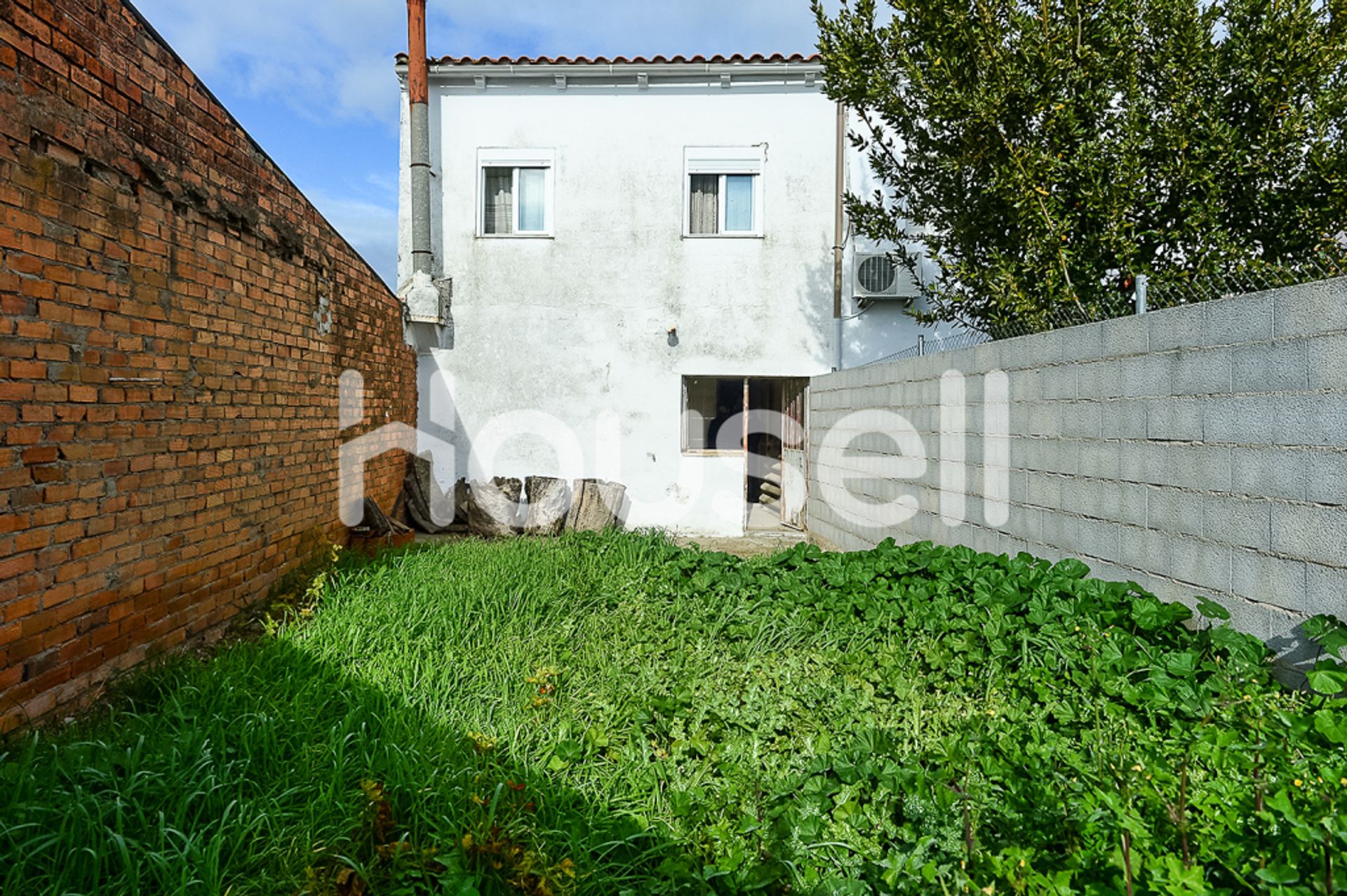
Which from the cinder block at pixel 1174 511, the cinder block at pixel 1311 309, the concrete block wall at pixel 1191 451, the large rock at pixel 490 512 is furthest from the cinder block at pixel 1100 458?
the large rock at pixel 490 512

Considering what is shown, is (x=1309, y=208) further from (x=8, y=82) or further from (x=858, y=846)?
(x=8, y=82)

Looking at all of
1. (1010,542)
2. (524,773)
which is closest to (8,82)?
(524,773)

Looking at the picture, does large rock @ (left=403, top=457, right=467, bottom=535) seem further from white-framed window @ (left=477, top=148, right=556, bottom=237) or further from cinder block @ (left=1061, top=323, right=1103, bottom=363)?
cinder block @ (left=1061, top=323, right=1103, bottom=363)

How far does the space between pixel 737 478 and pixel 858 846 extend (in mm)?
6191

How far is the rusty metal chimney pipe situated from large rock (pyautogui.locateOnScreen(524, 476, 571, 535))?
270 centimetres

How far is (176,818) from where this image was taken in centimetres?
211

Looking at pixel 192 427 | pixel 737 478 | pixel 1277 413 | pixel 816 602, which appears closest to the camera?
pixel 1277 413

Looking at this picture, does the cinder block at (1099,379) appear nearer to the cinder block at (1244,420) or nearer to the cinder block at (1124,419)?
the cinder block at (1124,419)

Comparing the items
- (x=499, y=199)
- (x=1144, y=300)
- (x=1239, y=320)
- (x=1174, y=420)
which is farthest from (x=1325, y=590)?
(x=499, y=199)

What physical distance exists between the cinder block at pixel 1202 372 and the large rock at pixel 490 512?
602cm

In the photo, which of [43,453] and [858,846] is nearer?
[858,846]

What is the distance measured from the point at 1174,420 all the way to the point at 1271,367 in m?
0.49

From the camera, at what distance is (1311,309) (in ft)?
8.36

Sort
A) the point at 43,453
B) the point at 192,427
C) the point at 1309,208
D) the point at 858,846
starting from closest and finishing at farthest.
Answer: the point at 858,846 < the point at 43,453 < the point at 192,427 < the point at 1309,208
